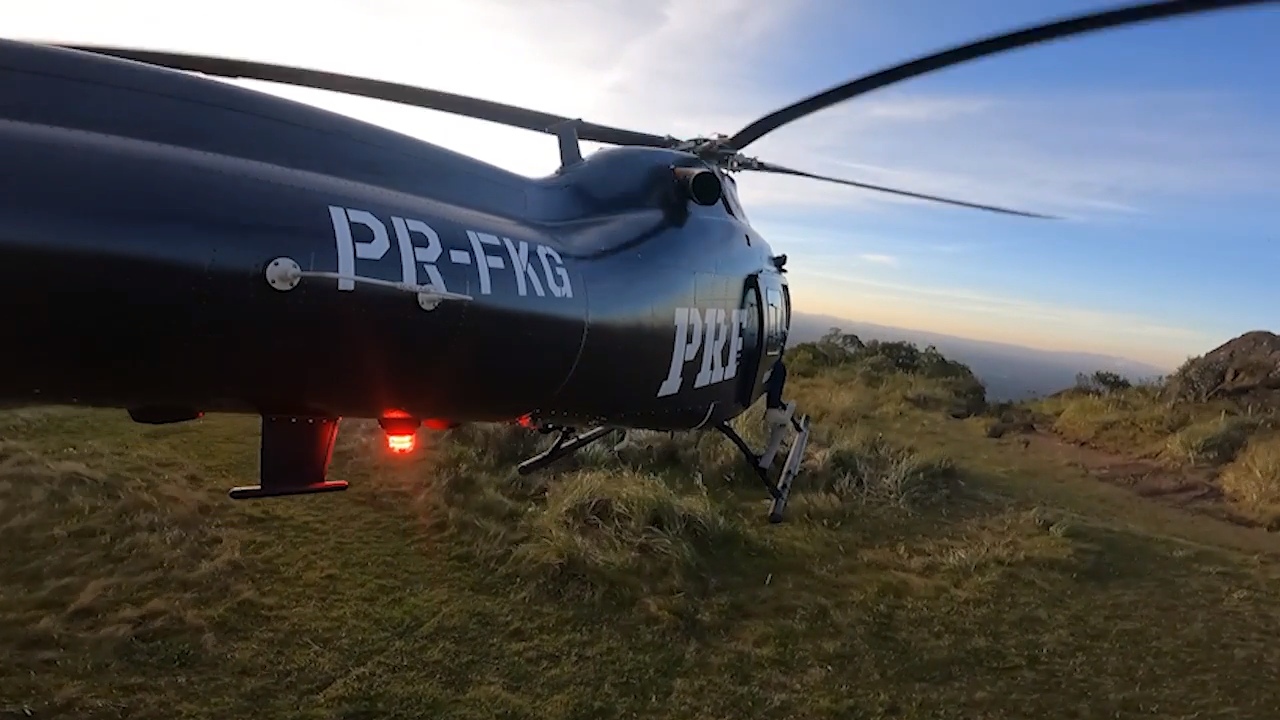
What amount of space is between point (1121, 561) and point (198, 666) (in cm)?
897

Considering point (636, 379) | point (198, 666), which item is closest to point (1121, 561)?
point (636, 379)

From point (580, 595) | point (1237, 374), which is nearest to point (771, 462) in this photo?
point (580, 595)

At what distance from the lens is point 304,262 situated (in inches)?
112

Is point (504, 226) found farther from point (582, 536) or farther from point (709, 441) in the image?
point (709, 441)

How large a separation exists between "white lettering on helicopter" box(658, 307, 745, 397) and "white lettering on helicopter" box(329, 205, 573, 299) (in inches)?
61.4

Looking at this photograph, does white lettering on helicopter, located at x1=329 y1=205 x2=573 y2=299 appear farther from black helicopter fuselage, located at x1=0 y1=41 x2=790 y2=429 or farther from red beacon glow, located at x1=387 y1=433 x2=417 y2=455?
red beacon glow, located at x1=387 y1=433 x2=417 y2=455

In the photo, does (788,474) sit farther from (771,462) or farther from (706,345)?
(706,345)

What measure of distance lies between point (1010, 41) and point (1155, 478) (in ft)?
39.8

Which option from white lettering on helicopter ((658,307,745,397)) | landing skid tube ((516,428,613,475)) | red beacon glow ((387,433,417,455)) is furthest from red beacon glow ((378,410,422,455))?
landing skid tube ((516,428,613,475))

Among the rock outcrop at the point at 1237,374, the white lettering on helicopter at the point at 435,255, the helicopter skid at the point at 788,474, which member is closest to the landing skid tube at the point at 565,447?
the helicopter skid at the point at 788,474

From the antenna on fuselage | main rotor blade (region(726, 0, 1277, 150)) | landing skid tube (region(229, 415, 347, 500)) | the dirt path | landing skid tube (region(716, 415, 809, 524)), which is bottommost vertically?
the dirt path

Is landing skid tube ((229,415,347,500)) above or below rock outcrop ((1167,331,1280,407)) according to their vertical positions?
below

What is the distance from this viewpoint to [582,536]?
856 centimetres

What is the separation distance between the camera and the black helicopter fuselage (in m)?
2.37
